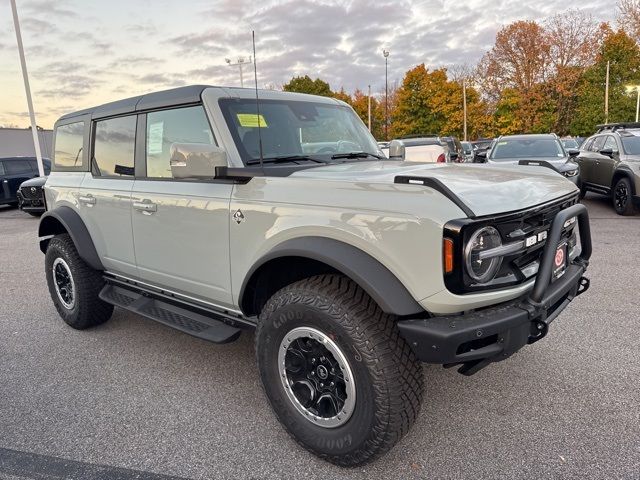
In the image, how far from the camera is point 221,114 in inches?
123

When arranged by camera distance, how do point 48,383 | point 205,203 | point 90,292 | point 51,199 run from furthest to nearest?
1. point 51,199
2. point 90,292
3. point 48,383
4. point 205,203

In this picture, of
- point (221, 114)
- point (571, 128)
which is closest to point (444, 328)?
point (221, 114)

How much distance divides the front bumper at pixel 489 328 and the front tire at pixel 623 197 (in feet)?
27.8

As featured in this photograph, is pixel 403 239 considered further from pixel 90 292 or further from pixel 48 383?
pixel 90 292

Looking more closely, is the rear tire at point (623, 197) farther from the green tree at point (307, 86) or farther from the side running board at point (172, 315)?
the green tree at point (307, 86)

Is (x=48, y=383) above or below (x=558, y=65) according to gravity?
below

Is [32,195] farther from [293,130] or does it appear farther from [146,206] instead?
[293,130]

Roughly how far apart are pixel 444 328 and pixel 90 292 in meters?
3.48

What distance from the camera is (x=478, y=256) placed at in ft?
7.07

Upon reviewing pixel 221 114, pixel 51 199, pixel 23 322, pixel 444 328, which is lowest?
pixel 23 322

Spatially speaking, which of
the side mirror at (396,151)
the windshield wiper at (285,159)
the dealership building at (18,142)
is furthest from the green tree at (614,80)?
the windshield wiper at (285,159)

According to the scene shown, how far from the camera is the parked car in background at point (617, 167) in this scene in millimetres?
9422

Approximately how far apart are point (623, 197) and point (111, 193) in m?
9.84

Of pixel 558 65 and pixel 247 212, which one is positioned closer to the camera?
pixel 247 212
